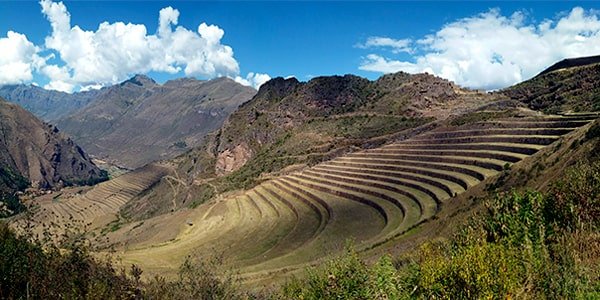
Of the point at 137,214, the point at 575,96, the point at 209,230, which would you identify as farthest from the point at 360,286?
the point at 137,214

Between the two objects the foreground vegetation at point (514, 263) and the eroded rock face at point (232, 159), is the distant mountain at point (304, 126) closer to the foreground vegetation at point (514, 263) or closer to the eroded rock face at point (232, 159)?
the eroded rock face at point (232, 159)

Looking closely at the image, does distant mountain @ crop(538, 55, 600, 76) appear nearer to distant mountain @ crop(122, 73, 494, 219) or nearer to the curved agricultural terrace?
distant mountain @ crop(122, 73, 494, 219)

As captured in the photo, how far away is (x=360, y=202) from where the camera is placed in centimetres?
4544

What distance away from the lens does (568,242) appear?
8461 millimetres

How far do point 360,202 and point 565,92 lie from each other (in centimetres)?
4756

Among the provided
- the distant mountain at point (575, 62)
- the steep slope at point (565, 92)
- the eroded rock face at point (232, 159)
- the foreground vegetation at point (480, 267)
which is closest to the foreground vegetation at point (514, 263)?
the foreground vegetation at point (480, 267)

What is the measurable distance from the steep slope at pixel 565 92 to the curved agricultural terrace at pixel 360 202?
13439mm

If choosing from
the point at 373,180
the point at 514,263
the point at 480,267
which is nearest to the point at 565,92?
the point at 373,180

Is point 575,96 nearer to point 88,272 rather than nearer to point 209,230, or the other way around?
point 209,230

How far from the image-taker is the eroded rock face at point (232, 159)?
13488 centimetres

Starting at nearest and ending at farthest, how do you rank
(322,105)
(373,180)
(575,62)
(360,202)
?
(360,202)
(373,180)
(575,62)
(322,105)

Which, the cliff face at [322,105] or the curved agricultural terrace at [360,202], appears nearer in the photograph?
the curved agricultural terrace at [360,202]

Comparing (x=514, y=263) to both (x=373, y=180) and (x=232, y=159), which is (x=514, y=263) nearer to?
(x=373, y=180)

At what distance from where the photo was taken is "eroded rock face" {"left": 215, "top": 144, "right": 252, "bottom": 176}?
135 metres
